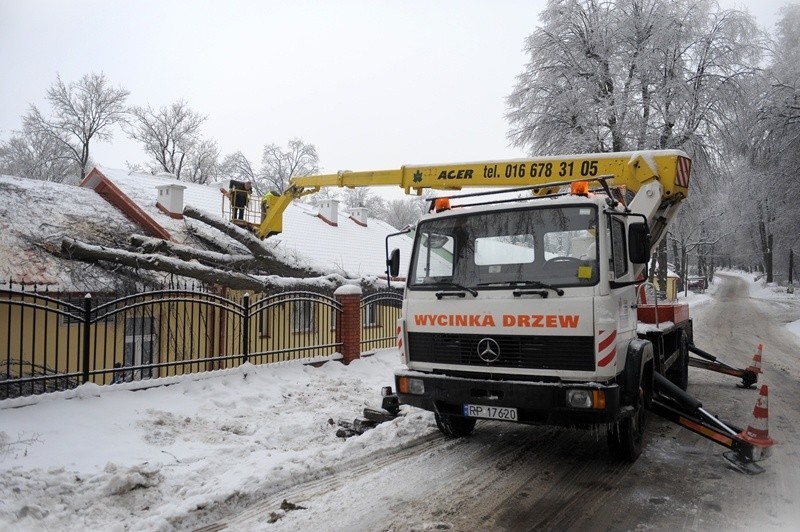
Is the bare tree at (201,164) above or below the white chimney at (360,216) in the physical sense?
above

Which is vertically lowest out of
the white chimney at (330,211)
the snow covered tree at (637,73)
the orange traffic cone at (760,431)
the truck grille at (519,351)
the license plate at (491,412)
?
the orange traffic cone at (760,431)

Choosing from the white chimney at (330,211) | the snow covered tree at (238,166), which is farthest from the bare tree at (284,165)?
Result: the white chimney at (330,211)

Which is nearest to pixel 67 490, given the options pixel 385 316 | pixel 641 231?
pixel 641 231

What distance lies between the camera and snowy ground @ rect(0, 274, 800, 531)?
12.8 feet

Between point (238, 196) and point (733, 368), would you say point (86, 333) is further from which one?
point (238, 196)

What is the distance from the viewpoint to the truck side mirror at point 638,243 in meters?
4.61

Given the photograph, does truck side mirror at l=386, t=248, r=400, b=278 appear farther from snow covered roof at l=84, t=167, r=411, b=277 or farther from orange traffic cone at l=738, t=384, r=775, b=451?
snow covered roof at l=84, t=167, r=411, b=277

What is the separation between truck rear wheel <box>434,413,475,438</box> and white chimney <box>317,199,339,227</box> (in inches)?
748

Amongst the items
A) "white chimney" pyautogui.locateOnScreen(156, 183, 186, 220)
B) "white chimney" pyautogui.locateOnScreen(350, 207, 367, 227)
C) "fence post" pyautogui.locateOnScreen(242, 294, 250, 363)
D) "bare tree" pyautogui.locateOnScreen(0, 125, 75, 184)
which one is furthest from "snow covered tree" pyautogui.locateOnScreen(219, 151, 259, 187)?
"fence post" pyautogui.locateOnScreen(242, 294, 250, 363)

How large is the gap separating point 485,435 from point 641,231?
281 cm

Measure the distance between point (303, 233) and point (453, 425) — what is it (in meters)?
15.8

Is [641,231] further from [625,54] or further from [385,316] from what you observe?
[625,54]

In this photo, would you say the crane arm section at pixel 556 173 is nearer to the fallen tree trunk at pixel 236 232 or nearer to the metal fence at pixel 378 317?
the metal fence at pixel 378 317

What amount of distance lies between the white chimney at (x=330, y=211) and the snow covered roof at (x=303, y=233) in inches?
8.6
